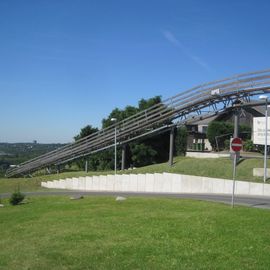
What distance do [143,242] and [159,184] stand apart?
31637mm

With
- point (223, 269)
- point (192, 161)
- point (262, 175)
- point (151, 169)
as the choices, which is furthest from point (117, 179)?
point (223, 269)

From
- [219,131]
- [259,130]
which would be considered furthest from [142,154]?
[259,130]

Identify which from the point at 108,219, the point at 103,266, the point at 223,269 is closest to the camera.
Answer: the point at 223,269

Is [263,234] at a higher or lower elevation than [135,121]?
lower

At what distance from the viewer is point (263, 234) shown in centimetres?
1177

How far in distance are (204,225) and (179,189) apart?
2730 centimetres

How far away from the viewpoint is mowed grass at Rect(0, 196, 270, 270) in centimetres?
959

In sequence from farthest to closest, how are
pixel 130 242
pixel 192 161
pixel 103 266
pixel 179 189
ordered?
1. pixel 192 161
2. pixel 179 189
3. pixel 130 242
4. pixel 103 266

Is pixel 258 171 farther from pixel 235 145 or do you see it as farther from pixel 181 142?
pixel 181 142

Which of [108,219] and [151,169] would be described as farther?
[151,169]

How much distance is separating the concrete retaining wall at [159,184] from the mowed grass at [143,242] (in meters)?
17.9

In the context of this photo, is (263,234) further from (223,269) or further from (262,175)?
(262,175)

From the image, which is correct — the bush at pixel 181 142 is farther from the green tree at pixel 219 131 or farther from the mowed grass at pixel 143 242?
the mowed grass at pixel 143 242

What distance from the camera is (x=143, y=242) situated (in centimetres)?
1134
